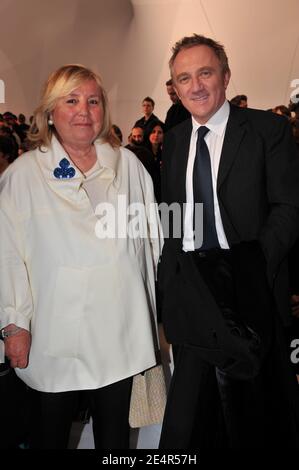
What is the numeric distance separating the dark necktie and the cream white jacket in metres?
0.27

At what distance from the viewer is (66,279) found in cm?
172

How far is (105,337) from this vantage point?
1779 mm

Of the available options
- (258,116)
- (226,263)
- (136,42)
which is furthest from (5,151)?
(136,42)

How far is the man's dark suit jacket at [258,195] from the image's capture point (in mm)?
1770

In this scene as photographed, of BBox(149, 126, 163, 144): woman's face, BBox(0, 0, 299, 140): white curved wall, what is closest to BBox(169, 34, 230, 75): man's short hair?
BBox(149, 126, 163, 144): woman's face

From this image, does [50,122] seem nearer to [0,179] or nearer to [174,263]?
[0,179]

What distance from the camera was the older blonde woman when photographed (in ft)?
5.67

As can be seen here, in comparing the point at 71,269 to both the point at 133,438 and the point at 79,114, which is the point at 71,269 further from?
the point at 133,438

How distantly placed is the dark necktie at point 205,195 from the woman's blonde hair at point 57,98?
13.2 inches

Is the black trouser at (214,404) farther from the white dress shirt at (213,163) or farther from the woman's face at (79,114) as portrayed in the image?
the woman's face at (79,114)

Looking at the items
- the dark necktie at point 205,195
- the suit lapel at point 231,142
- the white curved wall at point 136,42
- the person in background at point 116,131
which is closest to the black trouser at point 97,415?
the dark necktie at point 205,195

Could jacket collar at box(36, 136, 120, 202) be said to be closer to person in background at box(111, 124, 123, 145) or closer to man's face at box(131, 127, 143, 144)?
person in background at box(111, 124, 123, 145)
